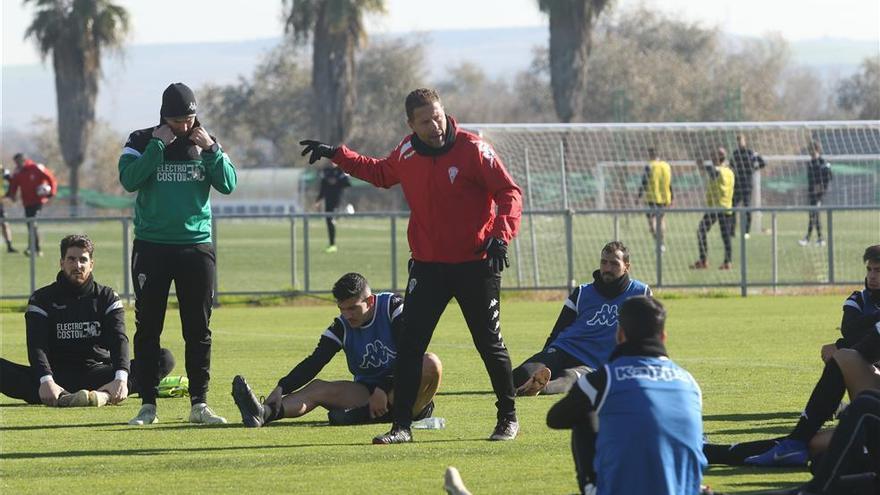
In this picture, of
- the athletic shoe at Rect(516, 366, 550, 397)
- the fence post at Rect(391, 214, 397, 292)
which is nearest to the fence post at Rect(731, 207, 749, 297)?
the fence post at Rect(391, 214, 397, 292)

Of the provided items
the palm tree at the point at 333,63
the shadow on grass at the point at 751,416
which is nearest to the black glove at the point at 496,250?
the shadow on grass at the point at 751,416

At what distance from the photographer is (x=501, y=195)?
9.60m

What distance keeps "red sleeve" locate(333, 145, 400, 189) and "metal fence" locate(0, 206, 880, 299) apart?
1107cm

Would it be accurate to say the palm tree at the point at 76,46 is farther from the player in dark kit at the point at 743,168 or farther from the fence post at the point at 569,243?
the fence post at the point at 569,243

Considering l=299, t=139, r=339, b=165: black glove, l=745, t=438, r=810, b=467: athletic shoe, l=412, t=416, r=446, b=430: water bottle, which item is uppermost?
l=299, t=139, r=339, b=165: black glove

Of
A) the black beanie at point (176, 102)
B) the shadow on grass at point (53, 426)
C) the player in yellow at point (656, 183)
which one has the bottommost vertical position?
the shadow on grass at point (53, 426)

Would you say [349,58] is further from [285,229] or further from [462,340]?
[462,340]

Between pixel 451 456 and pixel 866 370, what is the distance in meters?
2.21

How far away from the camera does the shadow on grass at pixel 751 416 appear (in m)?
10.7

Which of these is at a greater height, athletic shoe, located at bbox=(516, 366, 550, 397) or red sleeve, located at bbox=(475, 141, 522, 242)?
red sleeve, located at bbox=(475, 141, 522, 242)

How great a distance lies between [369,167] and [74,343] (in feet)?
9.78

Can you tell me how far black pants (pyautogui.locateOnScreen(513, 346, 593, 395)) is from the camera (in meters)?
12.3

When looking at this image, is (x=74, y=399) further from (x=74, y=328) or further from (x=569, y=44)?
(x=569, y=44)

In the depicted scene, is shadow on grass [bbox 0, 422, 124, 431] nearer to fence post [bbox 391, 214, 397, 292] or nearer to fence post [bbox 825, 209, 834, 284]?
fence post [bbox 391, 214, 397, 292]
